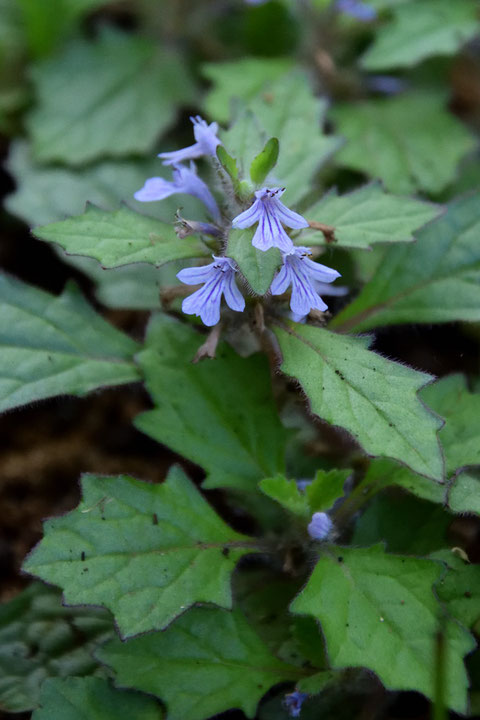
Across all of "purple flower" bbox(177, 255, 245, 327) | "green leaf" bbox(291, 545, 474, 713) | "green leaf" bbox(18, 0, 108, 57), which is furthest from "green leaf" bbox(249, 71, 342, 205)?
"green leaf" bbox(18, 0, 108, 57)

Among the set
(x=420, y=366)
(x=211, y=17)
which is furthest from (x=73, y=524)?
(x=211, y=17)

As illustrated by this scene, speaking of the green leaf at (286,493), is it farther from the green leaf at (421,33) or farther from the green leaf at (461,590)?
the green leaf at (421,33)

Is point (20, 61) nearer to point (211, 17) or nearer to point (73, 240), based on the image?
point (211, 17)

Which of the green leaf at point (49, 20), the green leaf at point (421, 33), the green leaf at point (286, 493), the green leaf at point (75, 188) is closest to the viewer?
the green leaf at point (286, 493)

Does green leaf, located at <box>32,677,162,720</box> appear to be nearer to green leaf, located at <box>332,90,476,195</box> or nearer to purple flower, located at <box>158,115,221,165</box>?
purple flower, located at <box>158,115,221,165</box>

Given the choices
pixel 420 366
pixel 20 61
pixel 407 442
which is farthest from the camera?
pixel 20 61

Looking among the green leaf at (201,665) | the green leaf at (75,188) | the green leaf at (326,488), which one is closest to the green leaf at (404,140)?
the green leaf at (75,188)
